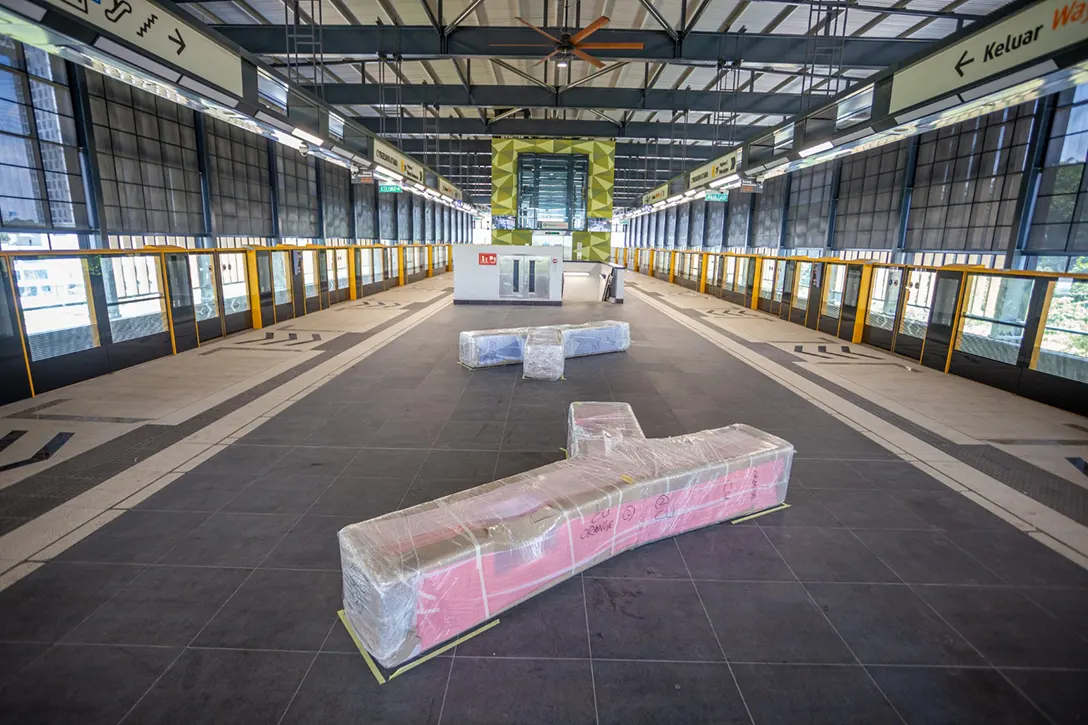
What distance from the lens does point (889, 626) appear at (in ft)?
10.5

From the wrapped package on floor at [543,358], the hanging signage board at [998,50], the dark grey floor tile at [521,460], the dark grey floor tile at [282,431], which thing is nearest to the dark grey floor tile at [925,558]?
the dark grey floor tile at [521,460]

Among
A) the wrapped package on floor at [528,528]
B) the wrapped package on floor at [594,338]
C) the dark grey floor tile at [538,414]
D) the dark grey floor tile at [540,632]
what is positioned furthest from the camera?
the wrapped package on floor at [594,338]

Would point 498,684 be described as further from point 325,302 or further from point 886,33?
point 886,33

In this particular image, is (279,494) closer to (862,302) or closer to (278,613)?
(278,613)

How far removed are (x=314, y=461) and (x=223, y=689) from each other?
2944 mm

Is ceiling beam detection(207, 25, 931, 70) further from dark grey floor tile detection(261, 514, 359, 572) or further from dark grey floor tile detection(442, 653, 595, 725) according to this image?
dark grey floor tile detection(442, 653, 595, 725)

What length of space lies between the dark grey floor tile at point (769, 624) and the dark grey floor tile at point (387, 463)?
301cm

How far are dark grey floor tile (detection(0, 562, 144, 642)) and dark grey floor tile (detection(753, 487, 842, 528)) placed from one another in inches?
188

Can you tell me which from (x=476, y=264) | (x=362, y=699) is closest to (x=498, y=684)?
(x=362, y=699)

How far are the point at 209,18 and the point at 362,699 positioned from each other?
1693 centimetres

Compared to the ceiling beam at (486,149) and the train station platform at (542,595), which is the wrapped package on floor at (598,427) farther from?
the ceiling beam at (486,149)

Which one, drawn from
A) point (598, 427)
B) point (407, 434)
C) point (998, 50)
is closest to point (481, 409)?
point (407, 434)

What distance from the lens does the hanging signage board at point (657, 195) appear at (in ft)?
68.5

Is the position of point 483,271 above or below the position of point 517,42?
below
